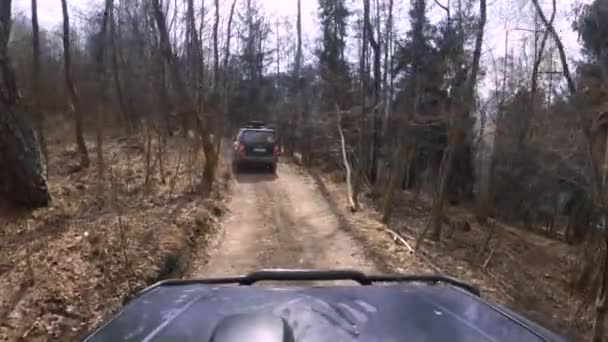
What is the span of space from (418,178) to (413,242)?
615 inches

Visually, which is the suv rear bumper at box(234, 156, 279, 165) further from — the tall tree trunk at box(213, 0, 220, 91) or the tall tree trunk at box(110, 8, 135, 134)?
the tall tree trunk at box(110, 8, 135, 134)

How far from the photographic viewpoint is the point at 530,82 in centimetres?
2158

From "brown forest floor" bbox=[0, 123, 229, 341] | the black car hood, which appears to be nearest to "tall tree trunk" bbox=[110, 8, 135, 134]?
"brown forest floor" bbox=[0, 123, 229, 341]

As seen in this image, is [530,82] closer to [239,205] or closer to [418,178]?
[418,178]

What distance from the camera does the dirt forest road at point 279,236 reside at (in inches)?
431

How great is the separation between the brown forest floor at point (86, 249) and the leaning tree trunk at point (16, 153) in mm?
376

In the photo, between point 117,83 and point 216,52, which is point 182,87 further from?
point 117,83

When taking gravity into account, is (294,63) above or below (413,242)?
above

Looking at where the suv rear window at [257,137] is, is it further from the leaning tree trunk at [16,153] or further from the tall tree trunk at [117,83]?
the leaning tree trunk at [16,153]

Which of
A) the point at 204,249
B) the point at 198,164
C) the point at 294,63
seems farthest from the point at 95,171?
the point at 294,63

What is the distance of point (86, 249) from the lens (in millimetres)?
9086

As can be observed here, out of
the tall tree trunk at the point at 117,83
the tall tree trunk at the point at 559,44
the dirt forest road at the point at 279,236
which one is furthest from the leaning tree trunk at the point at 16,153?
the tall tree trunk at the point at 117,83

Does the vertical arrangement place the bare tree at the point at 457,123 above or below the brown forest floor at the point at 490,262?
above

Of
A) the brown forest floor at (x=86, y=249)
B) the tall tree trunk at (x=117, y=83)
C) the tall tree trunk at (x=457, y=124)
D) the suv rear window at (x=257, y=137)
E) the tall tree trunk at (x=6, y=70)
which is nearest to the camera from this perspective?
the brown forest floor at (x=86, y=249)
